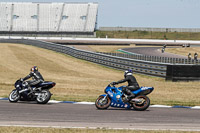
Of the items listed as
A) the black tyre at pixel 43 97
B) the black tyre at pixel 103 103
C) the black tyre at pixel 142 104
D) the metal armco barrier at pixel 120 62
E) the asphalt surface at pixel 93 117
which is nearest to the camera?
the asphalt surface at pixel 93 117

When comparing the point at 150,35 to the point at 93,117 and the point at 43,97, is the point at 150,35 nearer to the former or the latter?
the point at 43,97

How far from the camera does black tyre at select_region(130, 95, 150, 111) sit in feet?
46.6

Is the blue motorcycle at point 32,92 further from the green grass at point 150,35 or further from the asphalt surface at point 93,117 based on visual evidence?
the green grass at point 150,35

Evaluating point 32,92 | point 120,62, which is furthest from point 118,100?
point 120,62

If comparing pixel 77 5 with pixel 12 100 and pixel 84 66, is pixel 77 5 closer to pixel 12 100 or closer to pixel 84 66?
pixel 84 66

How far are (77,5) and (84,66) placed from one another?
81126 mm

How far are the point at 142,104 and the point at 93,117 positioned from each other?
2409mm

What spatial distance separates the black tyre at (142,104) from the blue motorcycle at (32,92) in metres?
3.59

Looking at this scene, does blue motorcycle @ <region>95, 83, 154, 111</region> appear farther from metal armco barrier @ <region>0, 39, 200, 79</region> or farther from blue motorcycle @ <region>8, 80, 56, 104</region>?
metal armco barrier @ <region>0, 39, 200, 79</region>

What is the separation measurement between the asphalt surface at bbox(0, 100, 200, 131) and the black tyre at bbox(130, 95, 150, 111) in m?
0.21

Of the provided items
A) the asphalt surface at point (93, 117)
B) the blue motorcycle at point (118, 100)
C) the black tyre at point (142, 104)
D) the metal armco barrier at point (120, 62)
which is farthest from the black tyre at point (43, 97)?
the metal armco barrier at point (120, 62)

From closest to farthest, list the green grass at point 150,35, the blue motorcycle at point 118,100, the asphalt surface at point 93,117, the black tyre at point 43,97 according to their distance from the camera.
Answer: the asphalt surface at point 93,117
the blue motorcycle at point 118,100
the black tyre at point 43,97
the green grass at point 150,35

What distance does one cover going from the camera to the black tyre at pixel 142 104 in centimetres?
1420

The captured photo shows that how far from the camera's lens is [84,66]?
36875 mm
